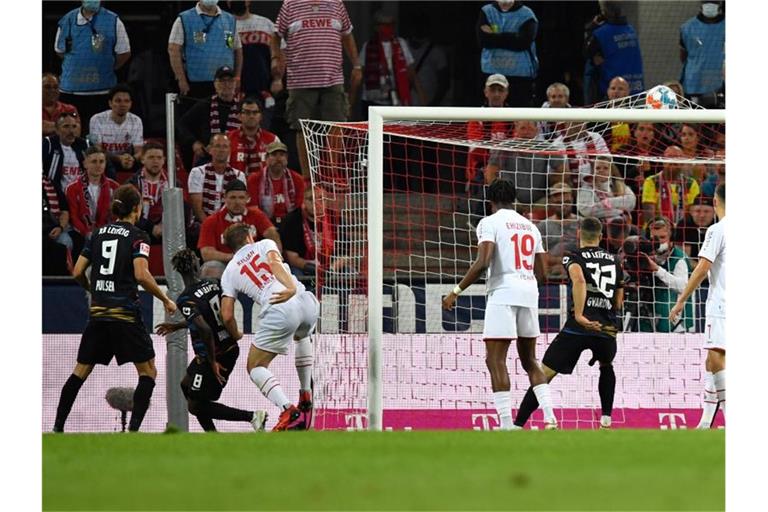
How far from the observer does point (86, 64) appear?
15.4 m

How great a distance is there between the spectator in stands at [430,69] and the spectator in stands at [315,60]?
66.3 inches

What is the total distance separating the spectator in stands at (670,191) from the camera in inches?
572

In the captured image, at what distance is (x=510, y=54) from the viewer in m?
15.9

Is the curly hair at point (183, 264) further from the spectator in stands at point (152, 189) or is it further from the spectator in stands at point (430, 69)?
the spectator in stands at point (430, 69)

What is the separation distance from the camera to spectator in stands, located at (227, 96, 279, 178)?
14.7 metres

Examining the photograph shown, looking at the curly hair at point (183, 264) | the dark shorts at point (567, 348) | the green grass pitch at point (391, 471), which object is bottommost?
the green grass pitch at point (391, 471)

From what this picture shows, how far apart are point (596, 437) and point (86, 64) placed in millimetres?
9124

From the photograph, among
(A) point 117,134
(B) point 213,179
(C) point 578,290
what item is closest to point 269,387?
(C) point 578,290

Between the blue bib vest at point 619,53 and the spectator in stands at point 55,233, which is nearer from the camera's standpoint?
the spectator in stands at point 55,233

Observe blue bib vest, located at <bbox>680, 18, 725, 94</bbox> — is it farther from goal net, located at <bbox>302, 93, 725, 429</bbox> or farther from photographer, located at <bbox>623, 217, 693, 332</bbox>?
photographer, located at <bbox>623, 217, 693, 332</bbox>

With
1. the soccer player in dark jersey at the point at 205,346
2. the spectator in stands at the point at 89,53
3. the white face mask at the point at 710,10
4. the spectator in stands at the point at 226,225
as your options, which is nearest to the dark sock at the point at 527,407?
the soccer player in dark jersey at the point at 205,346

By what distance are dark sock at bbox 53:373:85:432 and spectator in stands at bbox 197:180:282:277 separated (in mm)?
2216

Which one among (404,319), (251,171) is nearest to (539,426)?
(404,319)

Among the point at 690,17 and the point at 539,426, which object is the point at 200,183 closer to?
the point at 539,426
